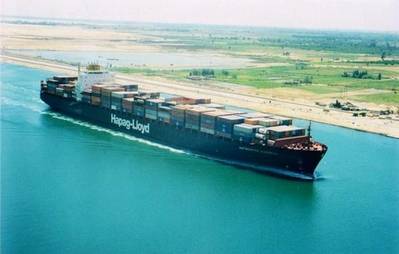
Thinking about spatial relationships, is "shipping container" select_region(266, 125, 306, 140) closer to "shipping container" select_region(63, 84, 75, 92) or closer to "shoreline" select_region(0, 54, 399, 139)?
"shoreline" select_region(0, 54, 399, 139)

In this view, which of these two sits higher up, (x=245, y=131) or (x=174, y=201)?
(x=245, y=131)

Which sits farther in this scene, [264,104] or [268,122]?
[264,104]

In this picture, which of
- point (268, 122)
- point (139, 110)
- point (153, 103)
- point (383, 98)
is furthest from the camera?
point (383, 98)

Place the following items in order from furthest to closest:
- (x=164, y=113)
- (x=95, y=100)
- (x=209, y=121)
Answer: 1. (x=95, y=100)
2. (x=164, y=113)
3. (x=209, y=121)

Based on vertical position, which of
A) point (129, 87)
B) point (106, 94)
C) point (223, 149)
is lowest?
point (223, 149)

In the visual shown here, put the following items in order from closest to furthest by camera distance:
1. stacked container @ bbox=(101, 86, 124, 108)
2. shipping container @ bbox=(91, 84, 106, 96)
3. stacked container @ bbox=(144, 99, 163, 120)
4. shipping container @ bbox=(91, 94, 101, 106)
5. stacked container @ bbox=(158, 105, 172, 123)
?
stacked container @ bbox=(158, 105, 172, 123) < stacked container @ bbox=(144, 99, 163, 120) < stacked container @ bbox=(101, 86, 124, 108) < shipping container @ bbox=(91, 94, 101, 106) < shipping container @ bbox=(91, 84, 106, 96)

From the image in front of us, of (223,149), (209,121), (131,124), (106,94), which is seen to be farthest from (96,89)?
(223,149)

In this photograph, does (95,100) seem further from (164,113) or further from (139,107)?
(164,113)

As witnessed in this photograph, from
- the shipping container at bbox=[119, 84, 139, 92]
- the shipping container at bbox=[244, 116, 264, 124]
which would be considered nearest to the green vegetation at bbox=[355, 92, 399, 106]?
the shipping container at bbox=[119, 84, 139, 92]
